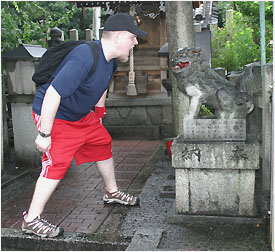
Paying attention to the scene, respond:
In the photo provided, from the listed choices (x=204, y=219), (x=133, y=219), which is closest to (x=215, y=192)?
(x=204, y=219)

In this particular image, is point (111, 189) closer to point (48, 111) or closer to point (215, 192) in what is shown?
point (215, 192)

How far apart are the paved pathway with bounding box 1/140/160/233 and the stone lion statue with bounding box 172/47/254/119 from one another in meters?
1.58

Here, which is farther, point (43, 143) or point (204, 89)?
point (204, 89)

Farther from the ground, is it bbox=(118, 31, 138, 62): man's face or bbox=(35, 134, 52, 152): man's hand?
bbox=(118, 31, 138, 62): man's face

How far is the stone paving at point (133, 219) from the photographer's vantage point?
3.16m

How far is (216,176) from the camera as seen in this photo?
138 inches

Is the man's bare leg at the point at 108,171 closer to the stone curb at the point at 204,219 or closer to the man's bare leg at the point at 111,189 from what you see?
the man's bare leg at the point at 111,189

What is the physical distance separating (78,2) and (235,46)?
15.2 feet

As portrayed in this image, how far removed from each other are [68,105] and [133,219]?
1.38 metres

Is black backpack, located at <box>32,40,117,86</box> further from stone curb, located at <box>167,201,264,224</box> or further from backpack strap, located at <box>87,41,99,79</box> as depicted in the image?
stone curb, located at <box>167,201,264,224</box>

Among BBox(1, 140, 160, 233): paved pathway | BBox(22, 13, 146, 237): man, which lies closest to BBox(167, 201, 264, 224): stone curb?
BBox(1, 140, 160, 233): paved pathway

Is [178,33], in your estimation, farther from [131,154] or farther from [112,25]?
[131,154]

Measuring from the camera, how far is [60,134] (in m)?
3.54

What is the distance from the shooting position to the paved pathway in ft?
12.6
